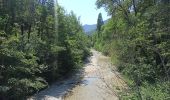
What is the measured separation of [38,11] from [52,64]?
5.67 meters

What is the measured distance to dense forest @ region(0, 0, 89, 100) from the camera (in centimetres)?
1584

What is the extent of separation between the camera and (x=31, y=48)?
2241cm

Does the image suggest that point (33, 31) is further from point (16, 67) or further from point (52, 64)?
point (16, 67)

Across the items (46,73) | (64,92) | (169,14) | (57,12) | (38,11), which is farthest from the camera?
(57,12)

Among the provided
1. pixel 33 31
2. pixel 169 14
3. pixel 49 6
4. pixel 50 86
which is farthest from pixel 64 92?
pixel 49 6

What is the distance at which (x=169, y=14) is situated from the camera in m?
20.2

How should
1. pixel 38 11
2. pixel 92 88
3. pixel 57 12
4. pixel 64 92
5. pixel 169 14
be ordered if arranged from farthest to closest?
pixel 57 12 → pixel 38 11 → pixel 92 88 → pixel 64 92 → pixel 169 14

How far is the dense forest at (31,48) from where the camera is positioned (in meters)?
15.8

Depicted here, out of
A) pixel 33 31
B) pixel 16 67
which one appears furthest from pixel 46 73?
pixel 16 67

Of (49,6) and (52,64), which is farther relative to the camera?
(49,6)

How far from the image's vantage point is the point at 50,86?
25781mm

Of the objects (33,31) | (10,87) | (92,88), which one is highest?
(33,31)

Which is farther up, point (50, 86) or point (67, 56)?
point (67, 56)

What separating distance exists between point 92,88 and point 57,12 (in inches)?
409
